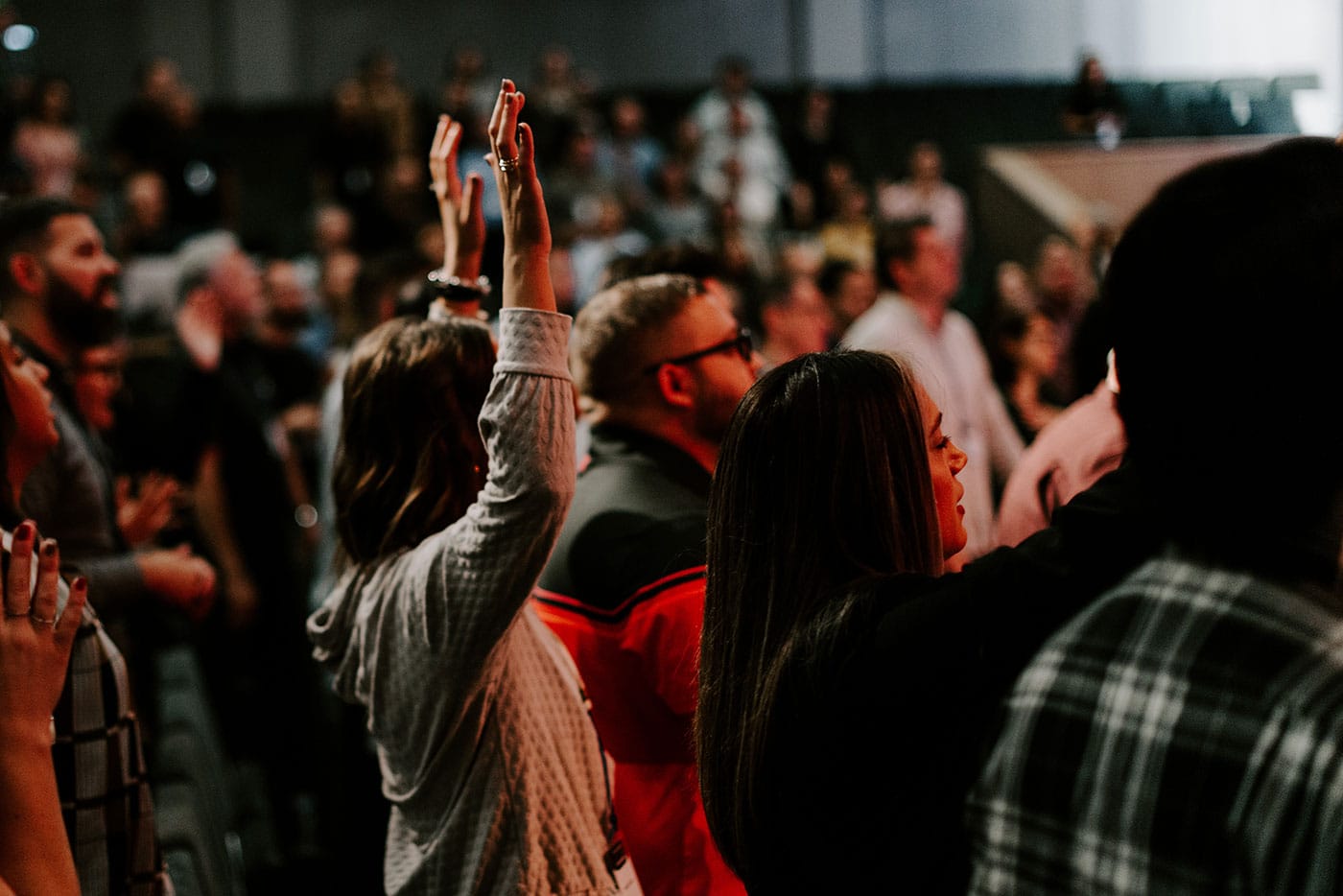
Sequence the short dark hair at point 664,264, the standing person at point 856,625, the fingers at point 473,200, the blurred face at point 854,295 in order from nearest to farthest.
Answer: the standing person at point 856,625
the fingers at point 473,200
the short dark hair at point 664,264
the blurred face at point 854,295

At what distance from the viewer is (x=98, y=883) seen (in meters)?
1.61

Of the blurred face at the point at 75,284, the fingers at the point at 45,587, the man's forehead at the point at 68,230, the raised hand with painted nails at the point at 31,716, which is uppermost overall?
the man's forehead at the point at 68,230

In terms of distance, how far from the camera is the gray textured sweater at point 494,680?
1.46 meters

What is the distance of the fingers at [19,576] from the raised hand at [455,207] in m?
0.85

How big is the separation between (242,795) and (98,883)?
2.77 meters

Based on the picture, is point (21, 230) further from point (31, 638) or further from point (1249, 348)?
point (1249, 348)

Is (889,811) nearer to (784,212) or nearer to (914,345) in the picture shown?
(914,345)

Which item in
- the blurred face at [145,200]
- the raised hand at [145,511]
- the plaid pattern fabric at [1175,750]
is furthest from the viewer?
the blurred face at [145,200]

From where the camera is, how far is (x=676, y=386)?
2084mm

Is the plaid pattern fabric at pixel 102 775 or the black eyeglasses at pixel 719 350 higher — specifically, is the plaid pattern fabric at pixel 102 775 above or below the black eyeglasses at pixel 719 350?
below

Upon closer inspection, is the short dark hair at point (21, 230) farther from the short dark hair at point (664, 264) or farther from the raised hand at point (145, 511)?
the short dark hair at point (664, 264)

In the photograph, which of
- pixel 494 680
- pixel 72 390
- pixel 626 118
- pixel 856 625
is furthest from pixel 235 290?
pixel 626 118

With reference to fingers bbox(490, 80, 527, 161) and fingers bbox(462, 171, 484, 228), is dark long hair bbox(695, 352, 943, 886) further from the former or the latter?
fingers bbox(462, 171, 484, 228)

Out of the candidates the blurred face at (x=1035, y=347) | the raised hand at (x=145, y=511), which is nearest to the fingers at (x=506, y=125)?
the raised hand at (x=145, y=511)
